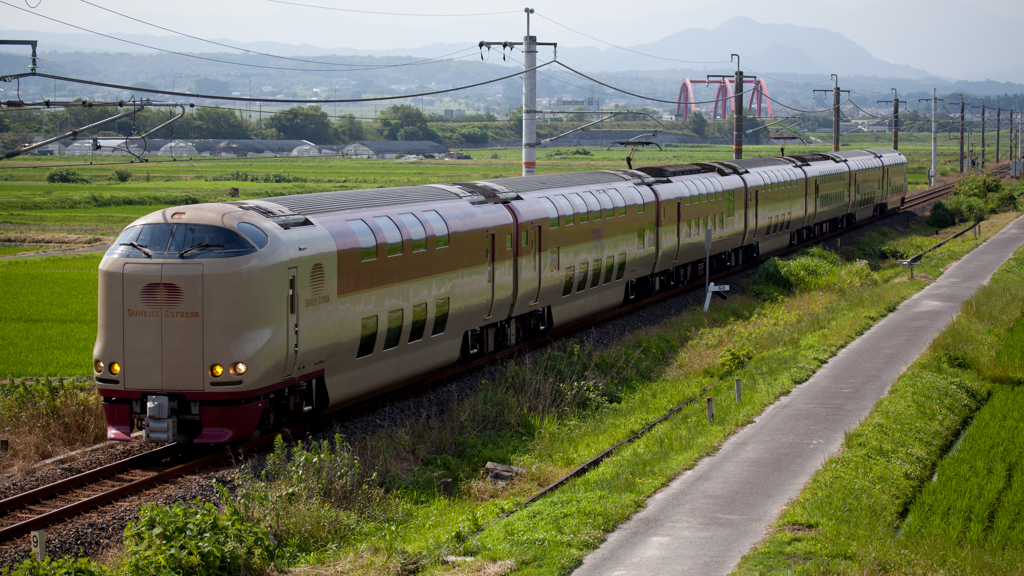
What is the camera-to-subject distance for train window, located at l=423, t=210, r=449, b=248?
59.6ft

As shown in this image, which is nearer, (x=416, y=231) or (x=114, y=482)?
(x=114, y=482)

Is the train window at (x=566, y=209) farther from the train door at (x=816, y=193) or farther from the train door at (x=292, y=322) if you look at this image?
the train door at (x=816, y=193)

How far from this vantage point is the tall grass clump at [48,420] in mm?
14875

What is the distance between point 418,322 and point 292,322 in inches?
147

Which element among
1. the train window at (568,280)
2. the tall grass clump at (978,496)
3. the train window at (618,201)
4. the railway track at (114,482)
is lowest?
the railway track at (114,482)

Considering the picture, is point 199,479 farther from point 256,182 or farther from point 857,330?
point 256,182

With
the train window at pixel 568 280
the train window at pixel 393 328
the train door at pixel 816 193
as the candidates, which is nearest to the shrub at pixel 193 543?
the train window at pixel 393 328

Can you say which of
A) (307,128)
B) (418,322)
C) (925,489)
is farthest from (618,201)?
(307,128)

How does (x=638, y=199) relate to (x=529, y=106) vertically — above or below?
below

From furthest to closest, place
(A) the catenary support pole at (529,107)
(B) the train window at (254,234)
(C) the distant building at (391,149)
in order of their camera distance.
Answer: (C) the distant building at (391,149) < (A) the catenary support pole at (529,107) < (B) the train window at (254,234)

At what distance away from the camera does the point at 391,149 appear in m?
154

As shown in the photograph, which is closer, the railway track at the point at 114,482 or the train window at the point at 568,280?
the railway track at the point at 114,482

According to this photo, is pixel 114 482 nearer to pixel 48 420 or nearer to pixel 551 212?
pixel 48 420

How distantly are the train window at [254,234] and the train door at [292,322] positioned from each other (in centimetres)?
61
